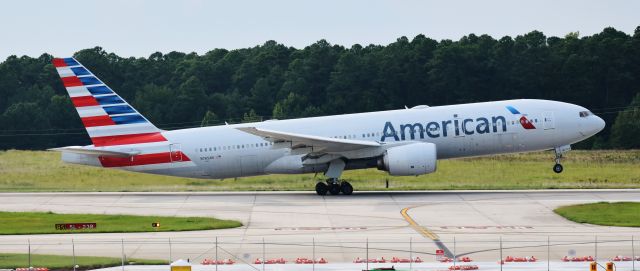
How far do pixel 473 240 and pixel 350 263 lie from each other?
6138 millimetres

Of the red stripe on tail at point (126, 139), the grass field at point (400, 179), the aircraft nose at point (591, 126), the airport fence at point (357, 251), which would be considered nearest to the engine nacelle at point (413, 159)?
the grass field at point (400, 179)

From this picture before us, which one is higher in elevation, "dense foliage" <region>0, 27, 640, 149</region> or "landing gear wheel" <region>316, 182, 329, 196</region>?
"dense foliage" <region>0, 27, 640, 149</region>

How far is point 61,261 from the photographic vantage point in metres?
32.9

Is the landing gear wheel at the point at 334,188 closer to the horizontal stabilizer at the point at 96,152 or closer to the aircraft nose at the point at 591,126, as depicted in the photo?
the horizontal stabilizer at the point at 96,152

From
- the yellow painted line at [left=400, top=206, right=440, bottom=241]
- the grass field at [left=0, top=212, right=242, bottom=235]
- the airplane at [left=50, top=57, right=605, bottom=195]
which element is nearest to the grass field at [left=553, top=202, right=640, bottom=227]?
the yellow painted line at [left=400, top=206, right=440, bottom=241]

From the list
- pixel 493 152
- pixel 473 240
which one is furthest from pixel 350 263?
pixel 493 152

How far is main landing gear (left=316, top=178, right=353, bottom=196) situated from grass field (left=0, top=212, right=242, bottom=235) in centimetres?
1071

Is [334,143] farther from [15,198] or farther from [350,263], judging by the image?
[350,263]

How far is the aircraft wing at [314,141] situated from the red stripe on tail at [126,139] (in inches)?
236

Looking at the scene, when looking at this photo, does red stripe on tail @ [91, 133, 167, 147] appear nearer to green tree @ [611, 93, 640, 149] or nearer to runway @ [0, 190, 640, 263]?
runway @ [0, 190, 640, 263]

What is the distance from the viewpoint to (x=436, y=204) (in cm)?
4897

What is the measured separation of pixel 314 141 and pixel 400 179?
446 inches

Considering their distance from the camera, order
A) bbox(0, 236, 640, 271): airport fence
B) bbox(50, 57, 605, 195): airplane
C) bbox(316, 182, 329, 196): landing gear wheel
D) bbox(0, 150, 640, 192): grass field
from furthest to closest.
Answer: bbox(0, 150, 640, 192): grass field, bbox(316, 182, 329, 196): landing gear wheel, bbox(50, 57, 605, 195): airplane, bbox(0, 236, 640, 271): airport fence

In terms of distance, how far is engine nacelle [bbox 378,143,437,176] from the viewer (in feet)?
171
